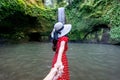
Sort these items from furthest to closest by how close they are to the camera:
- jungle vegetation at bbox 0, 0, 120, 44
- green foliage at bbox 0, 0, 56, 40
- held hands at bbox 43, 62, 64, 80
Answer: jungle vegetation at bbox 0, 0, 120, 44 → green foliage at bbox 0, 0, 56, 40 → held hands at bbox 43, 62, 64, 80

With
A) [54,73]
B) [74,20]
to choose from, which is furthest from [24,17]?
[54,73]

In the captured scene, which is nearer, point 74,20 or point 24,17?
point 24,17

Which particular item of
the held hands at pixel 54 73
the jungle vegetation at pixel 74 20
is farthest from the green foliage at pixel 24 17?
the held hands at pixel 54 73

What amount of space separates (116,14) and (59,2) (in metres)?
10.7

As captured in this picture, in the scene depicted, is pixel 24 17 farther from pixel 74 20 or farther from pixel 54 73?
pixel 54 73

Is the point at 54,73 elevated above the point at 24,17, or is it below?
below

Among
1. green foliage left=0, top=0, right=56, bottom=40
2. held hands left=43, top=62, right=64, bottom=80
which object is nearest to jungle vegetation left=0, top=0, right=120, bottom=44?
green foliage left=0, top=0, right=56, bottom=40

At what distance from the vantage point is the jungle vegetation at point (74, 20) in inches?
694

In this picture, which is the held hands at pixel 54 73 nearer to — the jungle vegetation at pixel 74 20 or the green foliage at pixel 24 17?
the green foliage at pixel 24 17

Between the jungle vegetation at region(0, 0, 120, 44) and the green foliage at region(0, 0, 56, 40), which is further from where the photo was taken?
the jungle vegetation at region(0, 0, 120, 44)

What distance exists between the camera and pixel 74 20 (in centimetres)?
2200

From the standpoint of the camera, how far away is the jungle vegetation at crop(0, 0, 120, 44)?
17.6 m

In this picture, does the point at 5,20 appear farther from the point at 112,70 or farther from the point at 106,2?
the point at 112,70

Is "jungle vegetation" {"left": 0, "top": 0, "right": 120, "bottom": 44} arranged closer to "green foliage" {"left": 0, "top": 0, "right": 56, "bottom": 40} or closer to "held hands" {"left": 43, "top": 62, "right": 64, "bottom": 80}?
"green foliage" {"left": 0, "top": 0, "right": 56, "bottom": 40}
